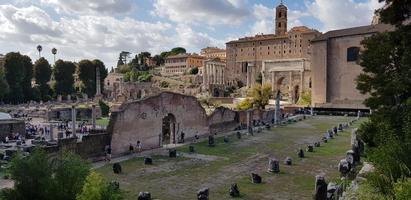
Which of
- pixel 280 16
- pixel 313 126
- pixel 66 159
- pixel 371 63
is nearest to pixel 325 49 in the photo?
pixel 313 126

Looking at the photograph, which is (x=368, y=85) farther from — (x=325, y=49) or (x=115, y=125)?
(x=325, y=49)

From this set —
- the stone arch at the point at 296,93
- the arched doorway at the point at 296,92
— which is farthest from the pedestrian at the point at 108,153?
the arched doorway at the point at 296,92

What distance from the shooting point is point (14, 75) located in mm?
59812

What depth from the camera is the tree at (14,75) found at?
59.5 metres

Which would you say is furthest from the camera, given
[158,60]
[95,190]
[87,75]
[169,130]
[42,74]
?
[158,60]

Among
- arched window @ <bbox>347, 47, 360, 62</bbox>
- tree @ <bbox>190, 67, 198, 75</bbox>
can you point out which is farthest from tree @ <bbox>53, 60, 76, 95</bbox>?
tree @ <bbox>190, 67, 198, 75</bbox>

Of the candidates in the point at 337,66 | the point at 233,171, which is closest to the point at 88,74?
the point at 337,66

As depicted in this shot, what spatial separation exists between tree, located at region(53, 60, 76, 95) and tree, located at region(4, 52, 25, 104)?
9.29 metres

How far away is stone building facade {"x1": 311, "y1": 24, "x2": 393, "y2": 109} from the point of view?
51531 mm

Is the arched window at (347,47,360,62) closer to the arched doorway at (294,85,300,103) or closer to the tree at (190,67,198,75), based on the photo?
the arched doorway at (294,85,300,103)

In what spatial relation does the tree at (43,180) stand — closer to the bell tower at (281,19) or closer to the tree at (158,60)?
the bell tower at (281,19)

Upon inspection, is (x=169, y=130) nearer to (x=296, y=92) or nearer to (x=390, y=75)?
(x=390, y=75)

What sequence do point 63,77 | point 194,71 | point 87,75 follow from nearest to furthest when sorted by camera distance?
point 63,77
point 87,75
point 194,71

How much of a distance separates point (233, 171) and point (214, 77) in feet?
302
